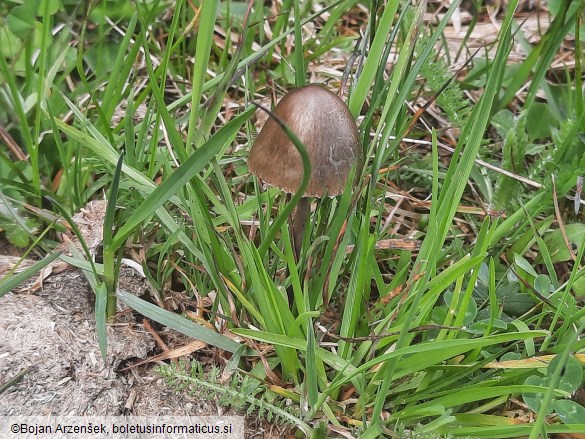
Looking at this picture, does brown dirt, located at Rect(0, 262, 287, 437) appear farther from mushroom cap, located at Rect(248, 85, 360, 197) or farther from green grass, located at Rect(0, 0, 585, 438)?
mushroom cap, located at Rect(248, 85, 360, 197)

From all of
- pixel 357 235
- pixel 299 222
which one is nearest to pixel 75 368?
pixel 299 222

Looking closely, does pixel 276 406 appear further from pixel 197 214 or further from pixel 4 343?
pixel 4 343

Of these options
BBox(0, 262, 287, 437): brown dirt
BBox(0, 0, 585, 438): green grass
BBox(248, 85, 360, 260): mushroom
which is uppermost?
BBox(248, 85, 360, 260): mushroom

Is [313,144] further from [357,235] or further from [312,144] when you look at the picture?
[357,235]

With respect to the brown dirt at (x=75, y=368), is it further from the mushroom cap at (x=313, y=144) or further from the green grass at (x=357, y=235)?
the mushroom cap at (x=313, y=144)

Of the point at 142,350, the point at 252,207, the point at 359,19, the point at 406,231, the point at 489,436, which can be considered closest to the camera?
the point at 489,436

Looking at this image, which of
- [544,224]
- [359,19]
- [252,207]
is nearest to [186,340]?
[252,207]

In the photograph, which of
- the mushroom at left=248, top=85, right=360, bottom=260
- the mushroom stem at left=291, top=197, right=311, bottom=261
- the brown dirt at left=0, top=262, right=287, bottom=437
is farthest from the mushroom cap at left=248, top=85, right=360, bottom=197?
the brown dirt at left=0, top=262, right=287, bottom=437

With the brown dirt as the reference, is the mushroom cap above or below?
above

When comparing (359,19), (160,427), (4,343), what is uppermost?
(359,19)
